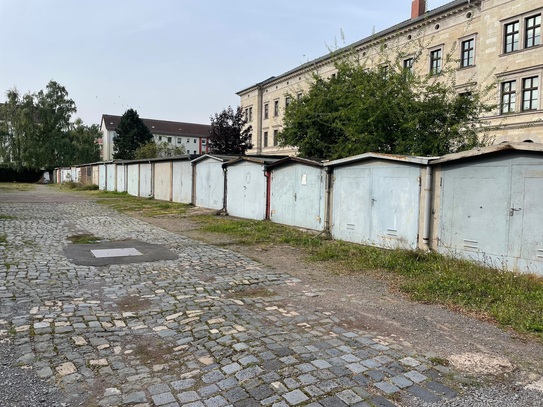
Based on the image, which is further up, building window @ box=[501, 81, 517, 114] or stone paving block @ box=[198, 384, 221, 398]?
building window @ box=[501, 81, 517, 114]

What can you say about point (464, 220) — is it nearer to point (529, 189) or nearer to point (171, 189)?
point (529, 189)

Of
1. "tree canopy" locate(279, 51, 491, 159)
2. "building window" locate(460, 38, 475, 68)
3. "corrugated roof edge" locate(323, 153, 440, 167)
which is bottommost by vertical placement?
"corrugated roof edge" locate(323, 153, 440, 167)

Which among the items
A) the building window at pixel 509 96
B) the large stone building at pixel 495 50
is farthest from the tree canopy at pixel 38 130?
the building window at pixel 509 96

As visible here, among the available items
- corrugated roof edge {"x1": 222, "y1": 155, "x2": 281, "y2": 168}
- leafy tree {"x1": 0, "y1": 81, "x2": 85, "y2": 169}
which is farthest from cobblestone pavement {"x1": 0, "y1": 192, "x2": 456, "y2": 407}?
leafy tree {"x1": 0, "y1": 81, "x2": 85, "y2": 169}

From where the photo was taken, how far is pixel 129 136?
71438mm

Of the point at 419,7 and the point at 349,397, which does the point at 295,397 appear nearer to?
the point at 349,397

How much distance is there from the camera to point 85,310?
17.2ft

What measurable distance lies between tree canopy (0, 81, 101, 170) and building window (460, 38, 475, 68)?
174 ft

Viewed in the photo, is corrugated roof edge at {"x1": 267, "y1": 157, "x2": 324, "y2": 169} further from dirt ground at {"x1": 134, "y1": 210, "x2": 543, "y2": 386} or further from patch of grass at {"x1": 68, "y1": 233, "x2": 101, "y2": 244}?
patch of grass at {"x1": 68, "y1": 233, "x2": 101, "y2": 244}

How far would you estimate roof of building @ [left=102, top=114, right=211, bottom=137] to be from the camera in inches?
4123

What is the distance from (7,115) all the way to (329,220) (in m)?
58.9

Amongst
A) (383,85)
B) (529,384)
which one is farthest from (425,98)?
(529,384)

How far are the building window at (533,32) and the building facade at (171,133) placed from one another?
84512mm

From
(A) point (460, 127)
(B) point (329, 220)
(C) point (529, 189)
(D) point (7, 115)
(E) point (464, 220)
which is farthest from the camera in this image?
(D) point (7, 115)
